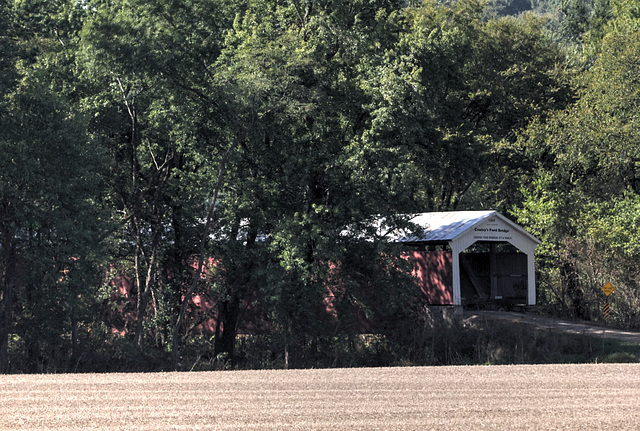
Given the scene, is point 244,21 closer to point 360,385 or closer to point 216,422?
point 360,385

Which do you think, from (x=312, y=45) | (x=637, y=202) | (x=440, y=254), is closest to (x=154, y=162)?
(x=312, y=45)

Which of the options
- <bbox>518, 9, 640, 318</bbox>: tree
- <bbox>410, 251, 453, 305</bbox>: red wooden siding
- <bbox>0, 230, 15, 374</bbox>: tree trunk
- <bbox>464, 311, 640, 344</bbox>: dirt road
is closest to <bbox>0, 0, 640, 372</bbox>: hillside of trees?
<bbox>0, 230, 15, 374</bbox>: tree trunk

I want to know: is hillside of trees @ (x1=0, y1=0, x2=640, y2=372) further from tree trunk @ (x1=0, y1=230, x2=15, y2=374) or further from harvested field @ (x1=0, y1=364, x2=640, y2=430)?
harvested field @ (x1=0, y1=364, x2=640, y2=430)

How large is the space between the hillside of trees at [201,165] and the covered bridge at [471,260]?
8.12 ft

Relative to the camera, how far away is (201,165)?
→ 25375 millimetres

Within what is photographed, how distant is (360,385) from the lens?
572 inches

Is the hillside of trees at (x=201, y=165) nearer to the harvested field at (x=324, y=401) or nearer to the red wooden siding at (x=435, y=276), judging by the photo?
the red wooden siding at (x=435, y=276)

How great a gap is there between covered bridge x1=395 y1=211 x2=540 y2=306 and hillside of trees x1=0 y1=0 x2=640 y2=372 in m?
2.48

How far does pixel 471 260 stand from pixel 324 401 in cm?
2402

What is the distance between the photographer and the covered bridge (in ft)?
94.3

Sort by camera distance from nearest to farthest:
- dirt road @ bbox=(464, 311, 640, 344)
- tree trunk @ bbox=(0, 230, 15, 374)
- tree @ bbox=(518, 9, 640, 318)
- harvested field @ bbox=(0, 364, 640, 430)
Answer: harvested field @ bbox=(0, 364, 640, 430) → tree trunk @ bbox=(0, 230, 15, 374) → dirt road @ bbox=(464, 311, 640, 344) → tree @ bbox=(518, 9, 640, 318)

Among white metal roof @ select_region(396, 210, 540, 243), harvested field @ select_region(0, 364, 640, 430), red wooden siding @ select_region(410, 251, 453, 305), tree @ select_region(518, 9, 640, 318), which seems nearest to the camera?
harvested field @ select_region(0, 364, 640, 430)

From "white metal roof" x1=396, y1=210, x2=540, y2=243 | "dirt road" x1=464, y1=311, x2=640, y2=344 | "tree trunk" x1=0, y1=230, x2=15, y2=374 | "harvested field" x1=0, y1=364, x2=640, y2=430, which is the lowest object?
"harvested field" x1=0, y1=364, x2=640, y2=430

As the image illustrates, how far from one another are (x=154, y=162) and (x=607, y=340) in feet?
51.8
